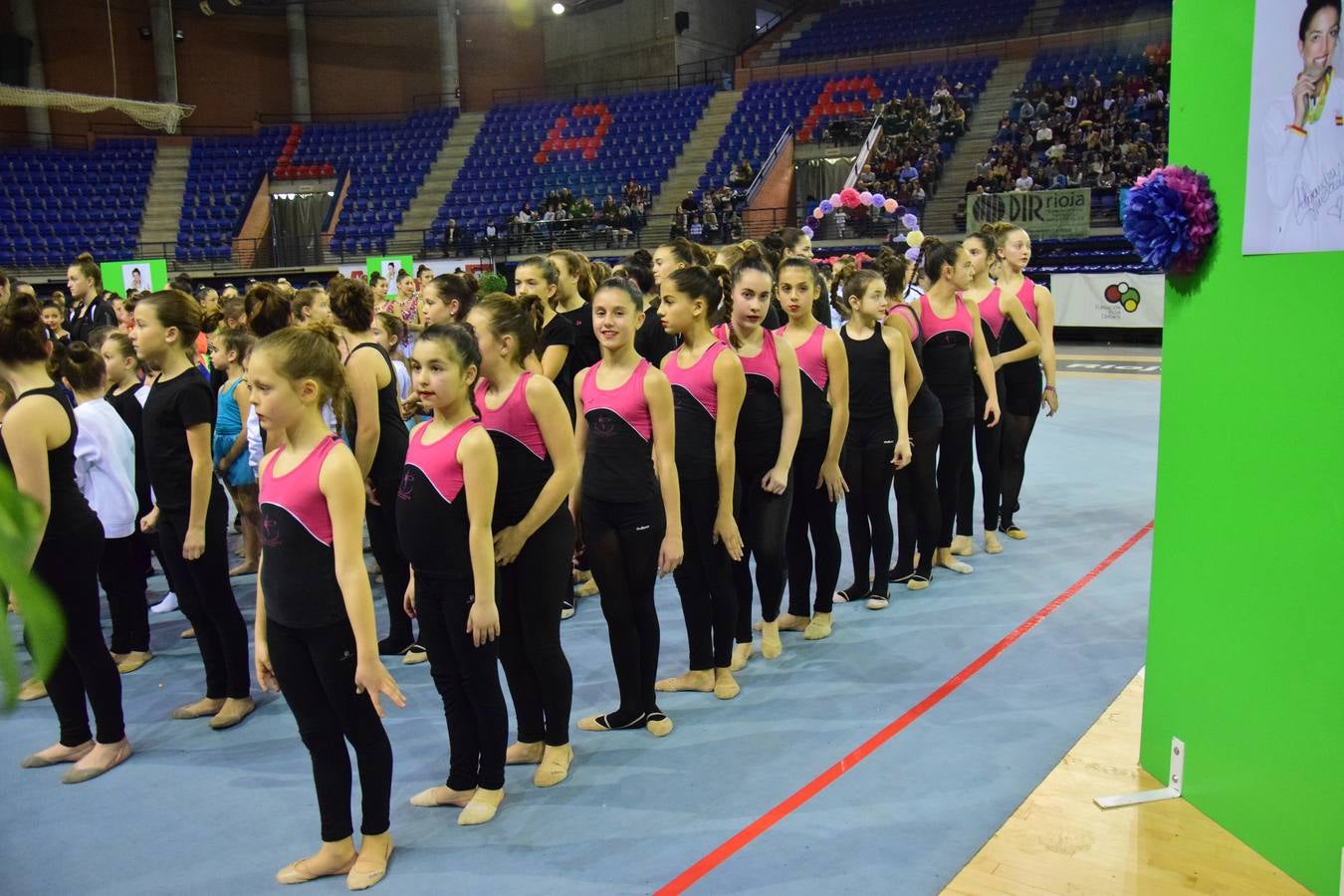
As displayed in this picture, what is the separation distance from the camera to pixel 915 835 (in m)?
2.83

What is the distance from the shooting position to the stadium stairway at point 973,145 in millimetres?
18219

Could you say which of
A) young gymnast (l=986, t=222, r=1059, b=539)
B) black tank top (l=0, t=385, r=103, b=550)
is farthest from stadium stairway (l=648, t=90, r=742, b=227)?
black tank top (l=0, t=385, r=103, b=550)

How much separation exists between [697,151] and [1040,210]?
938 centimetres

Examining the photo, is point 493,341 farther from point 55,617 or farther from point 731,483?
point 55,617

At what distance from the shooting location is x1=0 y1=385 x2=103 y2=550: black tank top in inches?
127

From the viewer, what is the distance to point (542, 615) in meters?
3.12

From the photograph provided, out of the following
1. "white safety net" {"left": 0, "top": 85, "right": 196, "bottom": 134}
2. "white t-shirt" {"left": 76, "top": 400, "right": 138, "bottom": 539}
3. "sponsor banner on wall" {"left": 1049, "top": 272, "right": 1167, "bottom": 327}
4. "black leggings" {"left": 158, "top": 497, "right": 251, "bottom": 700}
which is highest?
"white safety net" {"left": 0, "top": 85, "right": 196, "bottom": 134}

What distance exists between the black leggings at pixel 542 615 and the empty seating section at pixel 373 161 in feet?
65.8

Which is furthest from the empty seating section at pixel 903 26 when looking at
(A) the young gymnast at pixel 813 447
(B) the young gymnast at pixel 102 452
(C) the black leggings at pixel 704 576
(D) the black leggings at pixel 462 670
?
(D) the black leggings at pixel 462 670

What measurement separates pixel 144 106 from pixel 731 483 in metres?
18.8

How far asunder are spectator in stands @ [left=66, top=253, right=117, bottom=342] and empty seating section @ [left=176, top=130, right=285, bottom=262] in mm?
14475

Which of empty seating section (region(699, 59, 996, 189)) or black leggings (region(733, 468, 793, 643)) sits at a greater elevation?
empty seating section (region(699, 59, 996, 189))

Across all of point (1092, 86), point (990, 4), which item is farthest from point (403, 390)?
point (990, 4)

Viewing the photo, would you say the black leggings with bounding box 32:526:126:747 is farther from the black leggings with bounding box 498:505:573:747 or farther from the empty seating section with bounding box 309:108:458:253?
the empty seating section with bounding box 309:108:458:253
